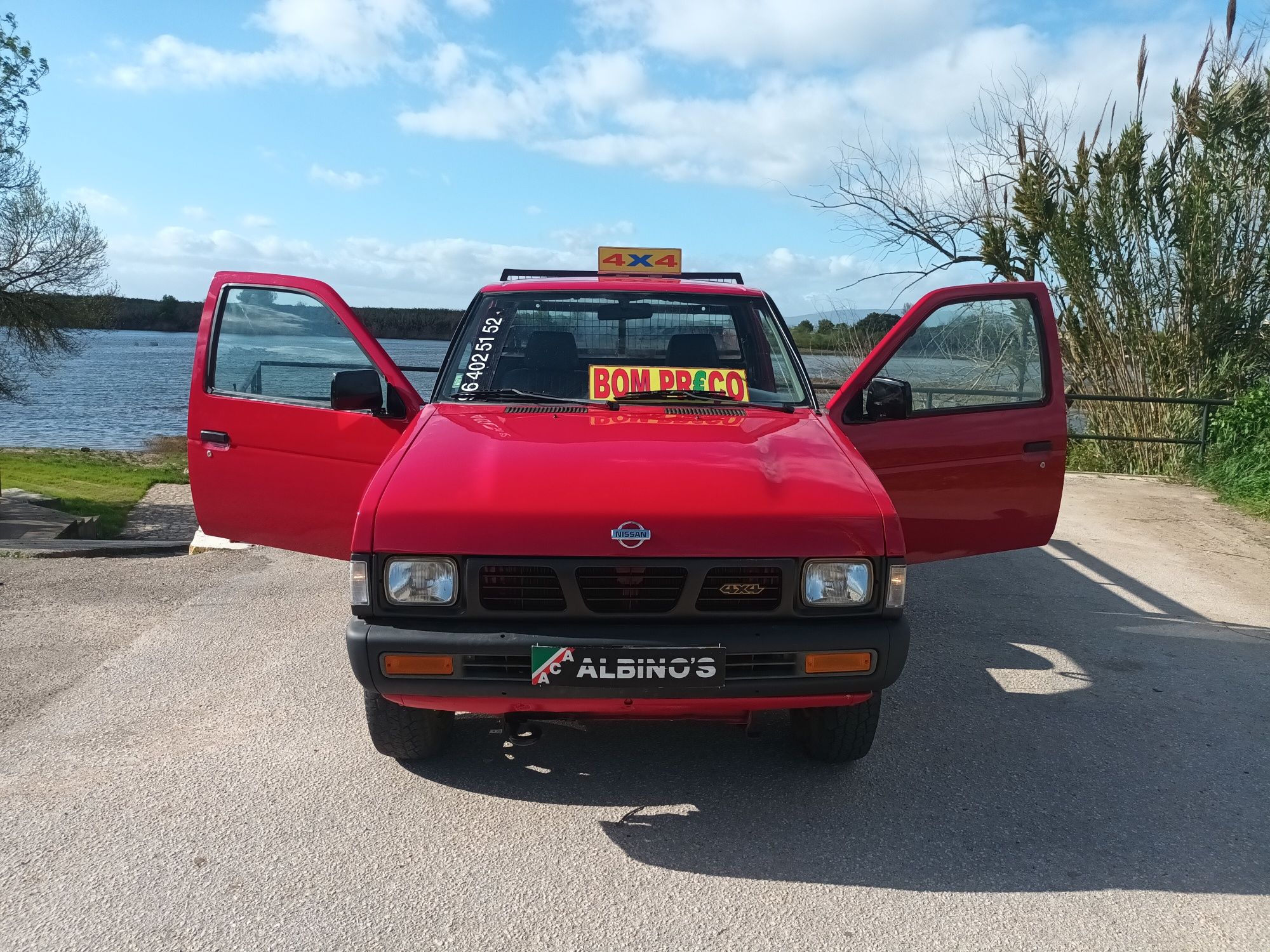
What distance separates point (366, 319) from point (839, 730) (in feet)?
41.8

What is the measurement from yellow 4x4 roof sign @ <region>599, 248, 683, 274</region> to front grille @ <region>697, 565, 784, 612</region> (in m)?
2.92

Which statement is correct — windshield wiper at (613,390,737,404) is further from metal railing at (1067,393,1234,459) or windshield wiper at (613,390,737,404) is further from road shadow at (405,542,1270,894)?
→ metal railing at (1067,393,1234,459)

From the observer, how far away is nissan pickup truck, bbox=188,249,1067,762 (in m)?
3.25

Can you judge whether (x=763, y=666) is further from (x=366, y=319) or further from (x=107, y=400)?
(x=107, y=400)

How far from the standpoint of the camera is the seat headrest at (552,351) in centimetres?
468

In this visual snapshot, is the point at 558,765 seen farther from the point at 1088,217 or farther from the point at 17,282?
the point at 17,282

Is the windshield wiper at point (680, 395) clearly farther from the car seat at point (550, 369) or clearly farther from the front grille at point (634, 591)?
the front grille at point (634, 591)

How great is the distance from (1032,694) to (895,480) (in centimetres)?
129

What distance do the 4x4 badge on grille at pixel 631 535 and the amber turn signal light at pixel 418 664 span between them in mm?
646

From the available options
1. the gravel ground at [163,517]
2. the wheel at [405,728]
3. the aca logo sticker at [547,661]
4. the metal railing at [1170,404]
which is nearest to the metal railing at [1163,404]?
the metal railing at [1170,404]

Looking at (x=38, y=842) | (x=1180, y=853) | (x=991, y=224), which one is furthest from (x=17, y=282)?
(x=1180, y=853)

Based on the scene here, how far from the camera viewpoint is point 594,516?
3254 mm

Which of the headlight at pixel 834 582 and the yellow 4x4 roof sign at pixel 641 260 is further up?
the yellow 4x4 roof sign at pixel 641 260

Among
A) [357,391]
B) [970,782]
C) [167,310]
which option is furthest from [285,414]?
[167,310]
